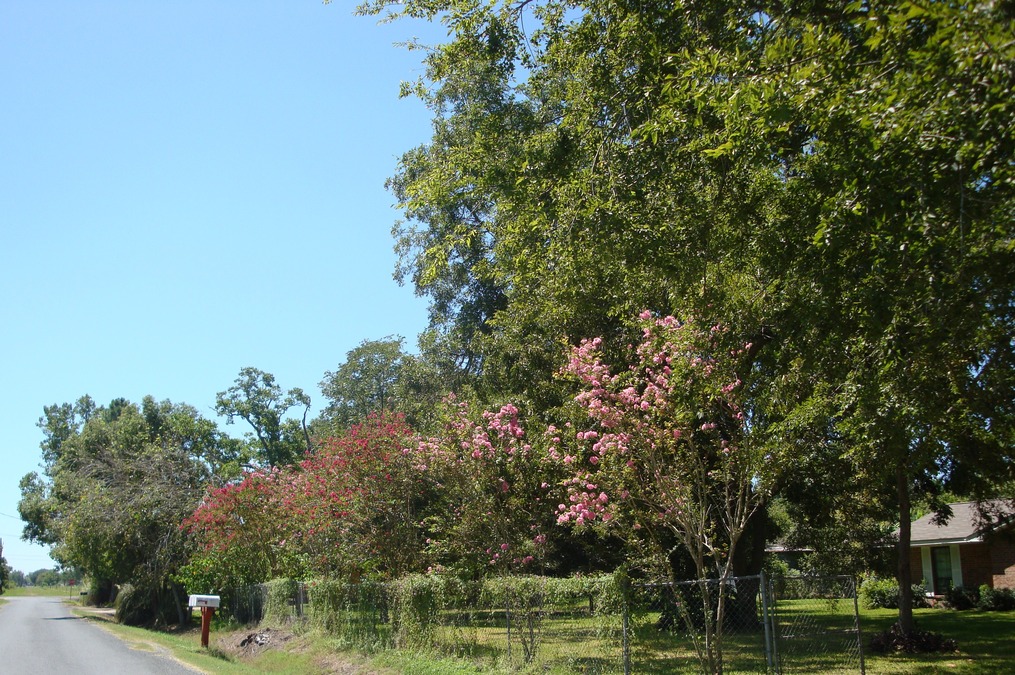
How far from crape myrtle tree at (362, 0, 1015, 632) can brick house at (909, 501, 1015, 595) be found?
21131mm

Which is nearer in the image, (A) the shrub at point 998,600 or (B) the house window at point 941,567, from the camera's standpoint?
(A) the shrub at point 998,600

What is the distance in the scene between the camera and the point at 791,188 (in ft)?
26.1

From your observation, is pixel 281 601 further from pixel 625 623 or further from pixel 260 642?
pixel 625 623

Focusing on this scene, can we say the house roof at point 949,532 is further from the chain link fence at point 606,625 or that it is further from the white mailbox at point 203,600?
the white mailbox at point 203,600

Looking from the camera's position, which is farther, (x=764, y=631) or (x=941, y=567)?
(x=941, y=567)

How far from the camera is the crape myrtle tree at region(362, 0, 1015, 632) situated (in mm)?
6438

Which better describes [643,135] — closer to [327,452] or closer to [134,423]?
[327,452]

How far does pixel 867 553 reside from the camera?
3234cm

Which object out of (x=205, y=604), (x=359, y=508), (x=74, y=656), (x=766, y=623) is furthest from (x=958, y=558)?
(x=74, y=656)

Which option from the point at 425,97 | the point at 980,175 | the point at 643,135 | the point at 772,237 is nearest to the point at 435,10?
the point at 425,97

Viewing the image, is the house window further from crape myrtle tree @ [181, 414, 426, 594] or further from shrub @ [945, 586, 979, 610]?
crape myrtle tree @ [181, 414, 426, 594]

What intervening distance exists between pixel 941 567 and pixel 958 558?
170cm

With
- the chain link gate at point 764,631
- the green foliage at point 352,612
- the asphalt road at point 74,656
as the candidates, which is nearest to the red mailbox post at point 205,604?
the asphalt road at point 74,656

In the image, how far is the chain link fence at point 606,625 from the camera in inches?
429
